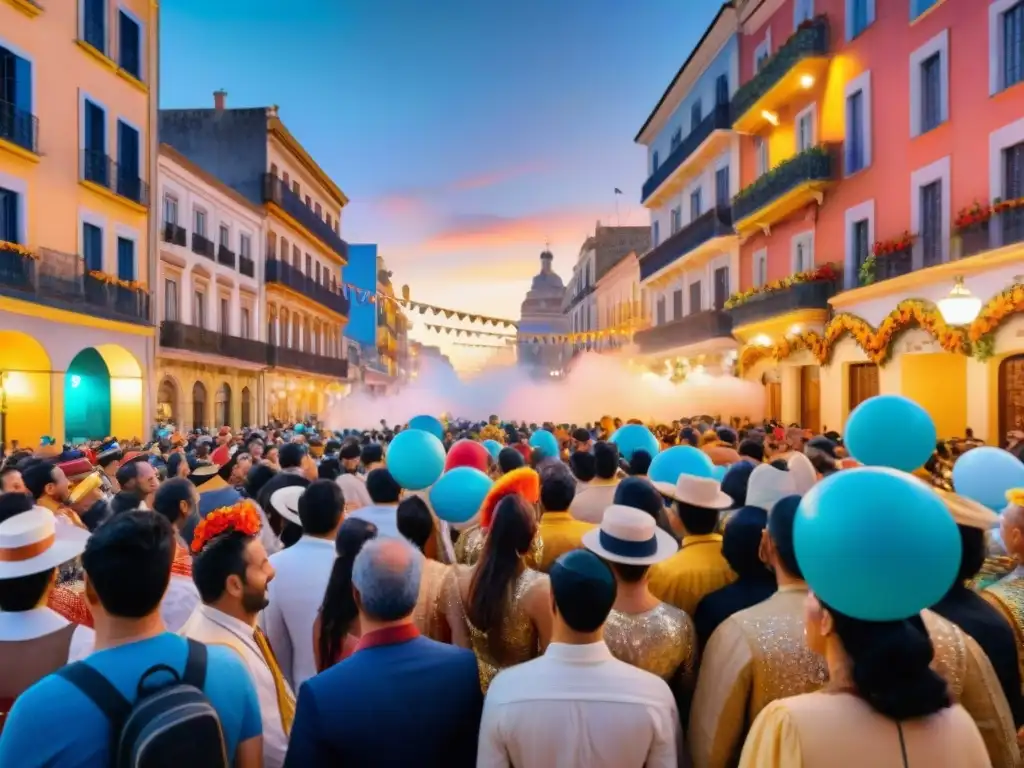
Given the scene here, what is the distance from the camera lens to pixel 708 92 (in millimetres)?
28219

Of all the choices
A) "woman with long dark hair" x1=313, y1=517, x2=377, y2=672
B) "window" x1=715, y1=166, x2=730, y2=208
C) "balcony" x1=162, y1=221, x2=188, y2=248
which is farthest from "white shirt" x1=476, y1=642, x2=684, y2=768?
"balcony" x1=162, y1=221, x2=188, y2=248

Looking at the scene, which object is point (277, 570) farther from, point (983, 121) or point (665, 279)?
point (665, 279)

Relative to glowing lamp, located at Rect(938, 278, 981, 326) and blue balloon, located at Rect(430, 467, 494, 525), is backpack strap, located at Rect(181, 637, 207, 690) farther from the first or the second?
glowing lamp, located at Rect(938, 278, 981, 326)

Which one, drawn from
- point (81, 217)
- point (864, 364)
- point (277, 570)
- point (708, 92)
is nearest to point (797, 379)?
point (864, 364)

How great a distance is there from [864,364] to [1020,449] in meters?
11.8

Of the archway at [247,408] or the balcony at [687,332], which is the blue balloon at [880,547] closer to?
the balcony at [687,332]

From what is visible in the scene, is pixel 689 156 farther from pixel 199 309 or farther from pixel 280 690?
pixel 280 690

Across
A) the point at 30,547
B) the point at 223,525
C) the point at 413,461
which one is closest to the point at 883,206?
the point at 413,461

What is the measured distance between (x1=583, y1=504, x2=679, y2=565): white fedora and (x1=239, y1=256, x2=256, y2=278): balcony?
2973 cm

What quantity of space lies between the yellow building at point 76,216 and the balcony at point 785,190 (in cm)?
1640

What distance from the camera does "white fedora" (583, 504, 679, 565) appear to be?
333 cm

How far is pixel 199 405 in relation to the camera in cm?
2752

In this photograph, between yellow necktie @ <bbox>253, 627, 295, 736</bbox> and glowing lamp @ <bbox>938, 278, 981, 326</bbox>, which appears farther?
glowing lamp @ <bbox>938, 278, 981, 326</bbox>

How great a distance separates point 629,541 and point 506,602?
2.40ft
